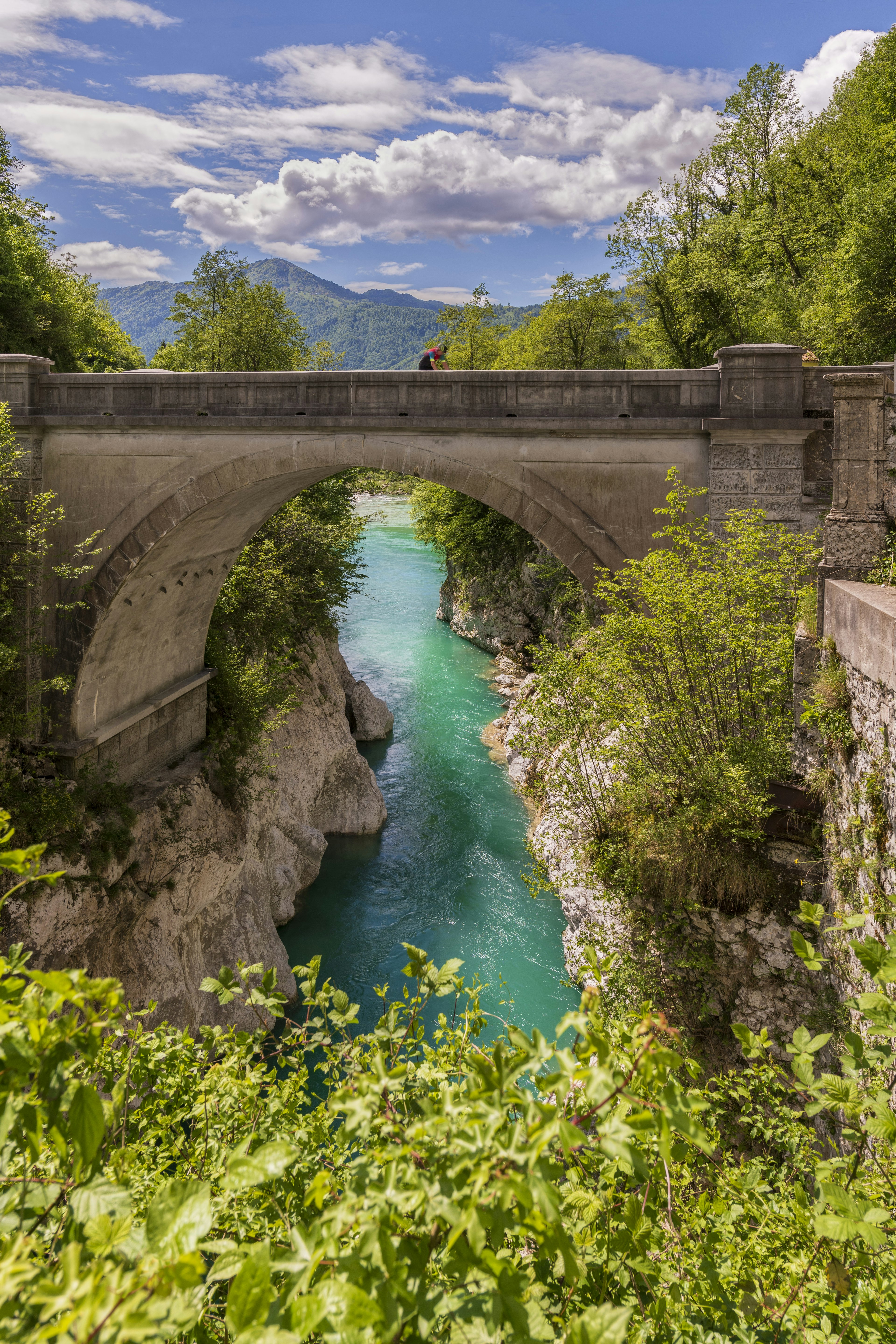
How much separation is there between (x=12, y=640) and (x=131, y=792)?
2.80m

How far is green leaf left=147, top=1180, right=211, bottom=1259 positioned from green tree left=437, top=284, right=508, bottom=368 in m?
31.7

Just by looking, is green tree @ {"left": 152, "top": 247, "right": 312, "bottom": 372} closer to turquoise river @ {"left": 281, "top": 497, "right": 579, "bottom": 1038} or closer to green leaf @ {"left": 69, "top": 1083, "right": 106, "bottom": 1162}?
turquoise river @ {"left": 281, "top": 497, "right": 579, "bottom": 1038}

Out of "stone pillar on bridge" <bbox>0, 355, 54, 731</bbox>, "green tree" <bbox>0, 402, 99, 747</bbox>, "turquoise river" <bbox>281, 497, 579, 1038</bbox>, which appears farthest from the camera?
"turquoise river" <bbox>281, 497, 579, 1038</bbox>

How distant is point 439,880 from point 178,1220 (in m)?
13.6

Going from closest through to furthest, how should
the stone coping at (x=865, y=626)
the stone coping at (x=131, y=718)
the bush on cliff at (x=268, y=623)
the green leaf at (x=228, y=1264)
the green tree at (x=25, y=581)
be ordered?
the green leaf at (x=228, y=1264) < the stone coping at (x=865, y=626) < the green tree at (x=25, y=581) < the stone coping at (x=131, y=718) < the bush on cliff at (x=268, y=623)

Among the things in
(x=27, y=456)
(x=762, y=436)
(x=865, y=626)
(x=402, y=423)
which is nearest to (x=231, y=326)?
(x=27, y=456)

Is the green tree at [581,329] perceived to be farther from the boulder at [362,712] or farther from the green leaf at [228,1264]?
the green leaf at [228,1264]

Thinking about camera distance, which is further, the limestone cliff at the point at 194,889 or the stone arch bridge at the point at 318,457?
the limestone cliff at the point at 194,889

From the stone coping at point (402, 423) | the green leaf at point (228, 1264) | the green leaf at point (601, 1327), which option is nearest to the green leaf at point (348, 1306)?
the green leaf at point (228, 1264)

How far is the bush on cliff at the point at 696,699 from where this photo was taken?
680cm

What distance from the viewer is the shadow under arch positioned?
29.0ft

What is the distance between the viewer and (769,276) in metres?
21.2

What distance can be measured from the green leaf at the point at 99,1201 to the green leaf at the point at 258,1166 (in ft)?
0.71

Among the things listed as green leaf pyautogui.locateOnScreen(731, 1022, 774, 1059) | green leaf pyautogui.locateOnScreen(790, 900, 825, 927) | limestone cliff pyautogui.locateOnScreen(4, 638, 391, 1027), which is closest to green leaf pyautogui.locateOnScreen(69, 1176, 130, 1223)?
green leaf pyautogui.locateOnScreen(731, 1022, 774, 1059)
